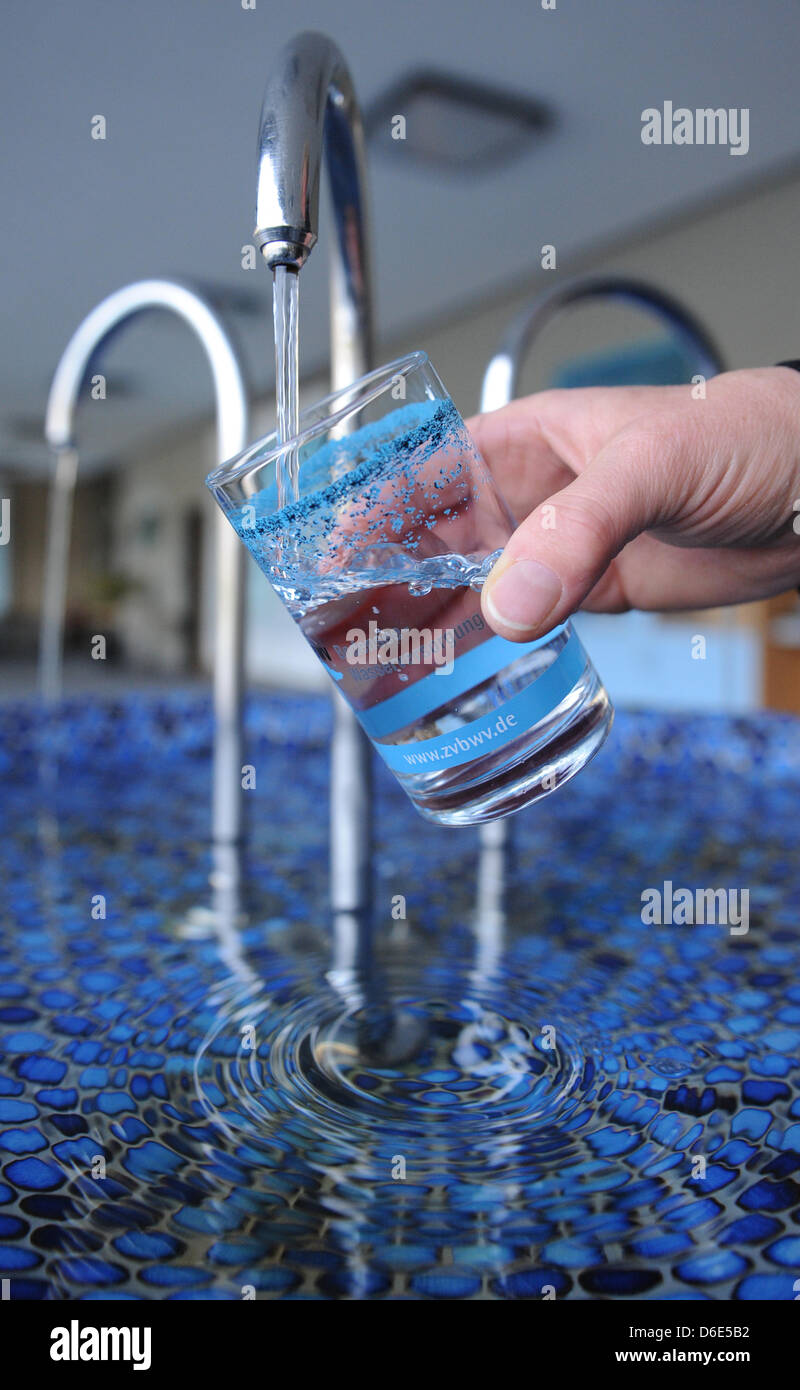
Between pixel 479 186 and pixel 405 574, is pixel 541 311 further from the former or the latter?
pixel 479 186

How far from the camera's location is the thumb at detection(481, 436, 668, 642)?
364 millimetres

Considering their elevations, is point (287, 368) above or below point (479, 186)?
below

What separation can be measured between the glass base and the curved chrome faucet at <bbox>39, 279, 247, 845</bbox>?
1.36 ft

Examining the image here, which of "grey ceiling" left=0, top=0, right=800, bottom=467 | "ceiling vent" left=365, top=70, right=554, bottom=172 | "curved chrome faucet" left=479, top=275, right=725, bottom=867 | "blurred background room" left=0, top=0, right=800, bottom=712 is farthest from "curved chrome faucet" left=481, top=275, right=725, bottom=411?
"ceiling vent" left=365, top=70, right=554, bottom=172

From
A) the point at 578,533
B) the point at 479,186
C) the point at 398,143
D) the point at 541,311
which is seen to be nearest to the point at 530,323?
the point at 541,311

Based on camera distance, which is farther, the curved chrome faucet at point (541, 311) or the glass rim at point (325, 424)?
the curved chrome faucet at point (541, 311)

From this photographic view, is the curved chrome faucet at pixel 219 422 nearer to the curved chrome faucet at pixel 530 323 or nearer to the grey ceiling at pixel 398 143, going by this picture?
the curved chrome faucet at pixel 530 323

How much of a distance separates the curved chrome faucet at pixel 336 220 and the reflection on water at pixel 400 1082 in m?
0.05

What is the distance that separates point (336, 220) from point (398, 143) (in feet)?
12.9

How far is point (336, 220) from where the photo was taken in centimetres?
57

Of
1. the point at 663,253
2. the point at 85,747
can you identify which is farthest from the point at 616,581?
the point at 663,253

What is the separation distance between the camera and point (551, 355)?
570 cm

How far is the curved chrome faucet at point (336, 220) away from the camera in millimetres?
339

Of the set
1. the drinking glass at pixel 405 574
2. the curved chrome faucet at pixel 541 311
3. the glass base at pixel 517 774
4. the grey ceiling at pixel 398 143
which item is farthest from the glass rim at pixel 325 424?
the grey ceiling at pixel 398 143
